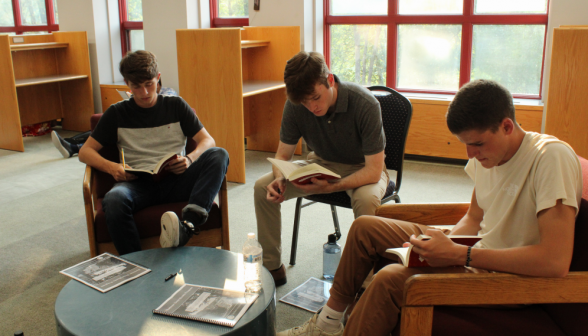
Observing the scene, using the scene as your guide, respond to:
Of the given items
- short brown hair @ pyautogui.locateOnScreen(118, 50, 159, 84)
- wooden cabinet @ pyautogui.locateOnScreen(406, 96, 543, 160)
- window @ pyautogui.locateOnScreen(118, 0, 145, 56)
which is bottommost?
wooden cabinet @ pyautogui.locateOnScreen(406, 96, 543, 160)

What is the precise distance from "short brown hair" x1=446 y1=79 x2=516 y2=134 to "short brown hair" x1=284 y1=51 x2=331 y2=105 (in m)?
0.74

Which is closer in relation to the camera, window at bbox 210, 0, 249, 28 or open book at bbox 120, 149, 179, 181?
open book at bbox 120, 149, 179, 181

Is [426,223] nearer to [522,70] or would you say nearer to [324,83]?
[324,83]

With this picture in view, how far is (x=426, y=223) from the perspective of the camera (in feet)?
5.68

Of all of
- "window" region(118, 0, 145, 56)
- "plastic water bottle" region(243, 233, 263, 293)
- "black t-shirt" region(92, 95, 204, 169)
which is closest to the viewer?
"plastic water bottle" region(243, 233, 263, 293)

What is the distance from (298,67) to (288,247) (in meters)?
1.12

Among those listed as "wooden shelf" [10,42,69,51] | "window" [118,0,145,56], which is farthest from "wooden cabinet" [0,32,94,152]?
"window" [118,0,145,56]

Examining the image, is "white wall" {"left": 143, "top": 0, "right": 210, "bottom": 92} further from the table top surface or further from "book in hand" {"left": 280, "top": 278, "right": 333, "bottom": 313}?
the table top surface

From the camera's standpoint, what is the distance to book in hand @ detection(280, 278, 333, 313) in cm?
206

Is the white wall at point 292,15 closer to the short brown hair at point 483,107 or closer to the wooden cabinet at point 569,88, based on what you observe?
the wooden cabinet at point 569,88

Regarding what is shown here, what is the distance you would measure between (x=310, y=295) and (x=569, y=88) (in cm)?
226

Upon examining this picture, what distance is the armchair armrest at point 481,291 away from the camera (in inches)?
45.9

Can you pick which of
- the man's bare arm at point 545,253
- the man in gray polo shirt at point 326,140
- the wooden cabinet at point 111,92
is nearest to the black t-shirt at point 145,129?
the man in gray polo shirt at point 326,140

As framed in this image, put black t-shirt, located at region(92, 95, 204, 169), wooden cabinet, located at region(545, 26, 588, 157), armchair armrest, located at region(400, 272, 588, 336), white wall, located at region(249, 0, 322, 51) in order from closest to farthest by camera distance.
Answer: armchair armrest, located at region(400, 272, 588, 336)
black t-shirt, located at region(92, 95, 204, 169)
wooden cabinet, located at region(545, 26, 588, 157)
white wall, located at region(249, 0, 322, 51)
